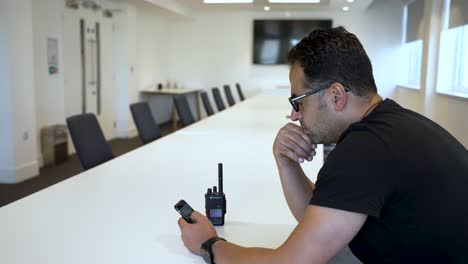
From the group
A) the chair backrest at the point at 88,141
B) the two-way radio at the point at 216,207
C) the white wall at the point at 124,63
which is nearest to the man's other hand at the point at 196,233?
the two-way radio at the point at 216,207

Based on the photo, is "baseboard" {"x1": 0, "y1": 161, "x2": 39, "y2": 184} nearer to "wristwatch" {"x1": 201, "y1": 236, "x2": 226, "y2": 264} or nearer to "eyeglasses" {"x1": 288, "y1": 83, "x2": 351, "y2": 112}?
"wristwatch" {"x1": 201, "y1": 236, "x2": 226, "y2": 264}

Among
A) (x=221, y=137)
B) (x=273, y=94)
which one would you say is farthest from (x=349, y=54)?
(x=273, y=94)

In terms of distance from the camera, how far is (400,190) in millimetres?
880

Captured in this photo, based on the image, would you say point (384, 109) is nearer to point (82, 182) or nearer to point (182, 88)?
point (82, 182)

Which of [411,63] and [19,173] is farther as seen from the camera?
[411,63]

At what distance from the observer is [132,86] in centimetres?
785

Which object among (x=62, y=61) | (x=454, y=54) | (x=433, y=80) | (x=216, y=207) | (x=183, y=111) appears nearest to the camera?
(x=216, y=207)

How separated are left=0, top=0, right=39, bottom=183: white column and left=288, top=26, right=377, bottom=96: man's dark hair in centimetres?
423

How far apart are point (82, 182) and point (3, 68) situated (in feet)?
10.5

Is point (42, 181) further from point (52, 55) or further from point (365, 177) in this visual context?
point (365, 177)

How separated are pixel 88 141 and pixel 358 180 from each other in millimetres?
1988

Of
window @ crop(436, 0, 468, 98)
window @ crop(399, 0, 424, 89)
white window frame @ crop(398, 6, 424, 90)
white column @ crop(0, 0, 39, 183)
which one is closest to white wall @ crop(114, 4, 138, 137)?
white column @ crop(0, 0, 39, 183)

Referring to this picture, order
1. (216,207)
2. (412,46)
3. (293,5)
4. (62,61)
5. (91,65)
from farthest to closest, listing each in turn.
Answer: (412,46)
(293,5)
(91,65)
(62,61)
(216,207)

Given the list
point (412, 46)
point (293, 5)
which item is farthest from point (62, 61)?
point (412, 46)
